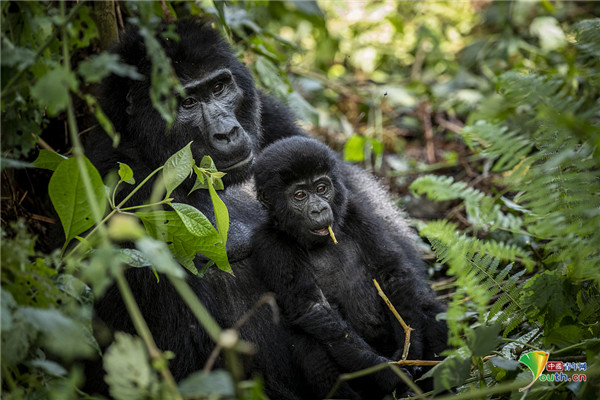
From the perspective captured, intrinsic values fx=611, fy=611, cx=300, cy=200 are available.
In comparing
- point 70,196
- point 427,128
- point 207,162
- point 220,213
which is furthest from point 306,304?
point 427,128

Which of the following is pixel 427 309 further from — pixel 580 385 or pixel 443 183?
pixel 580 385

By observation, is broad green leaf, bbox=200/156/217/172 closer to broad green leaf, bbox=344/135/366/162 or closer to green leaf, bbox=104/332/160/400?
green leaf, bbox=104/332/160/400

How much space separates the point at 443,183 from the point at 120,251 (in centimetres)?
204

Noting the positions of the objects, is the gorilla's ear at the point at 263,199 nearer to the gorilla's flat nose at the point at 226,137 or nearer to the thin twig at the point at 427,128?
the gorilla's flat nose at the point at 226,137

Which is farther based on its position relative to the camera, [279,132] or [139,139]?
[279,132]

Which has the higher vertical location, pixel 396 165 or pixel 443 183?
pixel 443 183

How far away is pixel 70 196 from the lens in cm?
221

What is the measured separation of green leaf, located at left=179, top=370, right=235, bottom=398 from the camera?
1.51 metres

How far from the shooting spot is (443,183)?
11.6ft

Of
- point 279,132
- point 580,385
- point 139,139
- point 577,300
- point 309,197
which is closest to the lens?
point 580,385

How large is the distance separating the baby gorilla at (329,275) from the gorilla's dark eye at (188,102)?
47 centimetres

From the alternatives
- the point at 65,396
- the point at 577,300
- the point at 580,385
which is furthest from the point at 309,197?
the point at 65,396

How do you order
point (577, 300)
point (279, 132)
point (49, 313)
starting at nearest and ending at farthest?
point (49, 313), point (577, 300), point (279, 132)

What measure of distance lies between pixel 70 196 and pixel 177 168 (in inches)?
16.2
